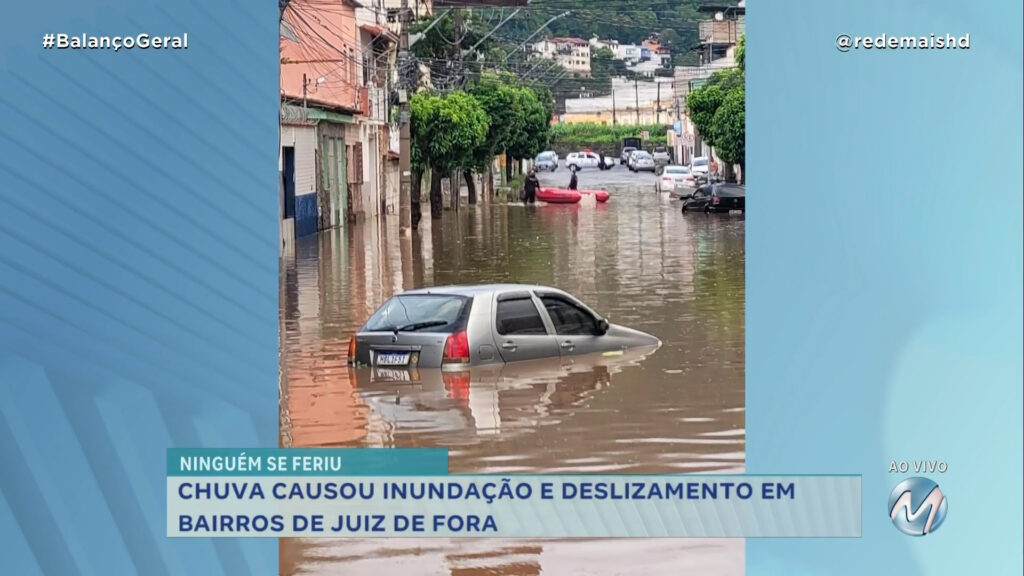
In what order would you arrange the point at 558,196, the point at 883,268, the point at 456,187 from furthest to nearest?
1. the point at 456,187
2. the point at 558,196
3. the point at 883,268

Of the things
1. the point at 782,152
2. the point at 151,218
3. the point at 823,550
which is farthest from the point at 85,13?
the point at 823,550

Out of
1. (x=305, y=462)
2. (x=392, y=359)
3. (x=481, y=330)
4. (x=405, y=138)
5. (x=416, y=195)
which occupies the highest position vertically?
(x=405, y=138)

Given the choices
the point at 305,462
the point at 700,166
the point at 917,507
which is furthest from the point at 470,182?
the point at 917,507

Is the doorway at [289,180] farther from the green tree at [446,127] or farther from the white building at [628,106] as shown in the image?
the white building at [628,106]

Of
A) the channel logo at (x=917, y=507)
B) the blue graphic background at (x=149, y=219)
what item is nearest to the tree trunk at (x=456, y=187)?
the blue graphic background at (x=149, y=219)

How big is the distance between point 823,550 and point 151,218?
2796 mm

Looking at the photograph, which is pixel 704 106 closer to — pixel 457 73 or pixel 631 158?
pixel 631 158

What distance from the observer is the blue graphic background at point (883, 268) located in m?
8.31

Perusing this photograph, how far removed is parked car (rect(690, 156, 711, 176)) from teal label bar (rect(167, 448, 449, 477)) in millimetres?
1823

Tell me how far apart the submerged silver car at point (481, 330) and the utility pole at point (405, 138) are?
89 cm

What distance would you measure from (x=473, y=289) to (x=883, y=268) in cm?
167

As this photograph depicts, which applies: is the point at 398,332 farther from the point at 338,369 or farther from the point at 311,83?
the point at 311,83

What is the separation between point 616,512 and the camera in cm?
848
